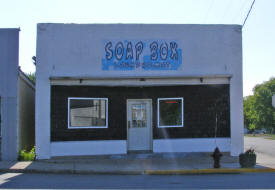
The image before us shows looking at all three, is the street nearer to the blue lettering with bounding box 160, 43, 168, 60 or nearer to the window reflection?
the window reflection

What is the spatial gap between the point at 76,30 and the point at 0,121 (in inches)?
178

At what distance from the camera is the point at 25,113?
14594 millimetres

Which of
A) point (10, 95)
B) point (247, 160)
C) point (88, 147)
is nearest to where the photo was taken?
point (247, 160)

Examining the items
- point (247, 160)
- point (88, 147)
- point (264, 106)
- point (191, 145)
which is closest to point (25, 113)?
point (88, 147)

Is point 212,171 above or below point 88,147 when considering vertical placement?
below

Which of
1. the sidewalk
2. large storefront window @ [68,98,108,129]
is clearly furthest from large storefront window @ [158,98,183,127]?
large storefront window @ [68,98,108,129]

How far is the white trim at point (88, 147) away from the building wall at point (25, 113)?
5.25 feet

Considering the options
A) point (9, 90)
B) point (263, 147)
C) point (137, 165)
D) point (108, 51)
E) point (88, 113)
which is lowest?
point (263, 147)

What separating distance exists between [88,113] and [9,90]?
3.08m

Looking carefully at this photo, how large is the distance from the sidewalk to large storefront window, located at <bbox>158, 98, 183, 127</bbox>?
1272 mm

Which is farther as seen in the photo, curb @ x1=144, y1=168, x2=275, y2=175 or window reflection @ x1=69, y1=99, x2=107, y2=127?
window reflection @ x1=69, y1=99, x2=107, y2=127

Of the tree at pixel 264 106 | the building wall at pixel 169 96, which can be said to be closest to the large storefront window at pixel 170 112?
the building wall at pixel 169 96

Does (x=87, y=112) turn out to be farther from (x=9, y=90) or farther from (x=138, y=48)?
(x=138, y=48)

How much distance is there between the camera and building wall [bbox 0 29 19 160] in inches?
523
